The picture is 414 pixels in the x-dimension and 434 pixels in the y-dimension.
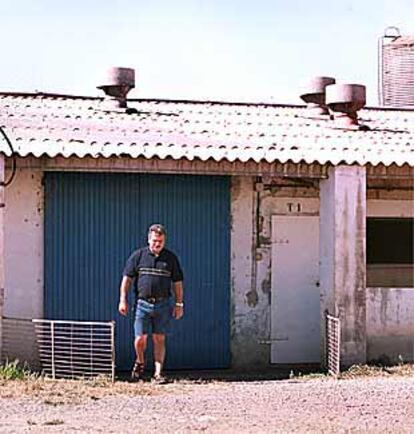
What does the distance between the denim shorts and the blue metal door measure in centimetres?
122

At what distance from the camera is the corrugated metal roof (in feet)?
43.8

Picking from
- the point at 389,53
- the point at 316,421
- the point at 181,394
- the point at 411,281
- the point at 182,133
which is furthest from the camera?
the point at 389,53

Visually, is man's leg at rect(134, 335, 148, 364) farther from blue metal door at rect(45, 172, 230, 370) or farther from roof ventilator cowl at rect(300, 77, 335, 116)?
roof ventilator cowl at rect(300, 77, 335, 116)

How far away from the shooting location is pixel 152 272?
497 inches

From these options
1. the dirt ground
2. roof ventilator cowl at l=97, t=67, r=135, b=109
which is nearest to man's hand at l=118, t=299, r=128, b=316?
the dirt ground

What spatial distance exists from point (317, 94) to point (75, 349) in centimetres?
625

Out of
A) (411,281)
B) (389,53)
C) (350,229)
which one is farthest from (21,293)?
(389,53)

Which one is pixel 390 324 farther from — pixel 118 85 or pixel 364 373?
pixel 118 85

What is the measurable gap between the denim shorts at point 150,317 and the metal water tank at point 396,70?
897 centimetres

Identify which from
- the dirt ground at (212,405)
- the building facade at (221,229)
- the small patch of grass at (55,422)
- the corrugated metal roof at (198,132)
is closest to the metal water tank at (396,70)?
the corrugated metal roof at (198,132)

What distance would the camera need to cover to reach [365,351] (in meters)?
13.9

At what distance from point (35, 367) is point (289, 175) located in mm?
3829

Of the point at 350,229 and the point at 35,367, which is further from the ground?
the point at 350,229

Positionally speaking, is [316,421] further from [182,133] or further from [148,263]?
[182,133]
